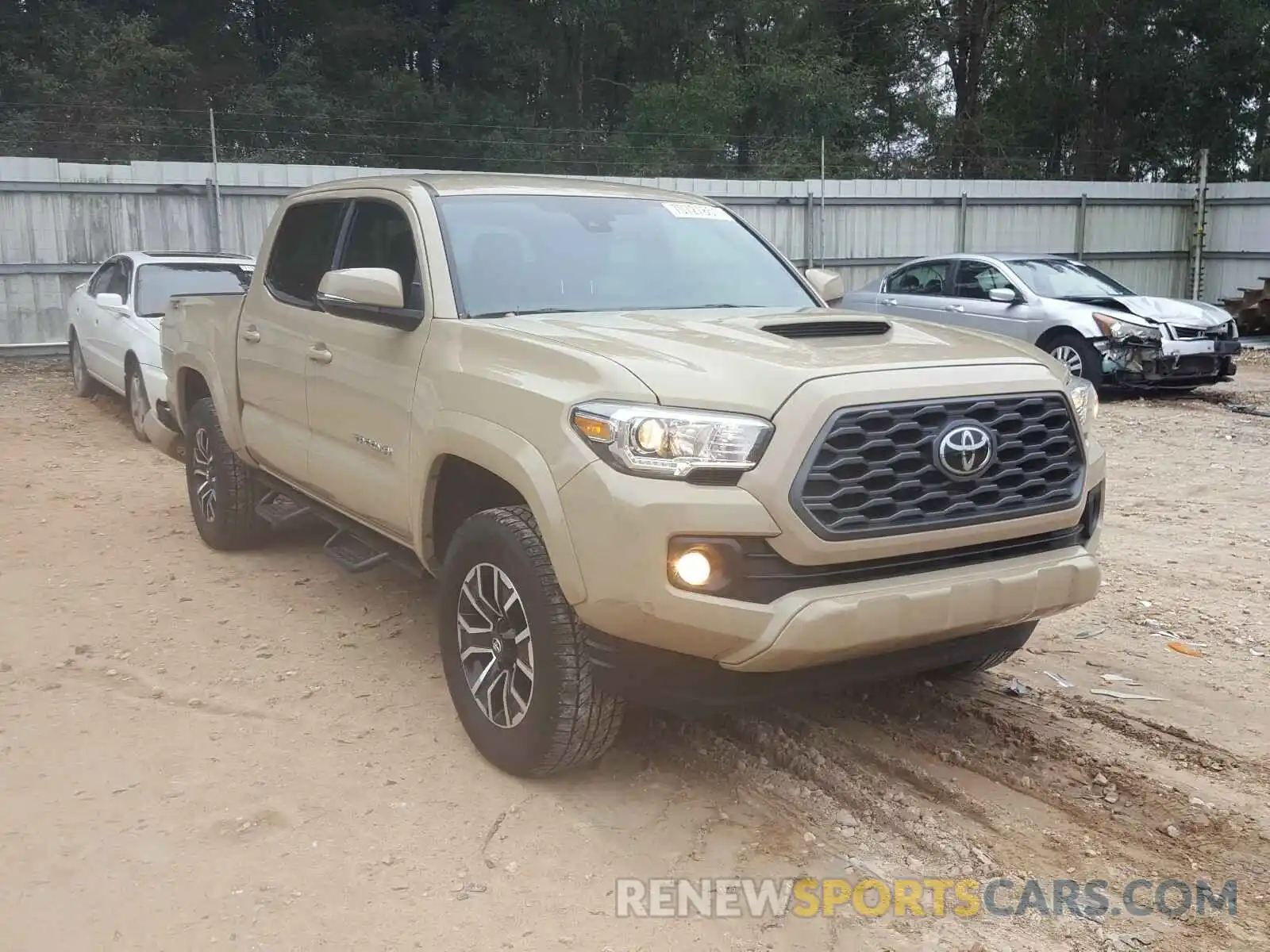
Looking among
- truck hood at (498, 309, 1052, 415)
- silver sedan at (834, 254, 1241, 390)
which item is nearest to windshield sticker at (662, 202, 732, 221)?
truck hood at (498, 309, 1052, 415)

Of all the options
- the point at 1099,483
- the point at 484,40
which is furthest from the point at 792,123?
the point at 1099,483

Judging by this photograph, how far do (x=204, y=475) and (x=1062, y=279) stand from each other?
939 centimetres

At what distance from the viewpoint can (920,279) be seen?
1348 centimetres

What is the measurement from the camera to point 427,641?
5145 mm

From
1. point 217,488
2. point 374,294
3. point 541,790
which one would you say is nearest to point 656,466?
point 541,790

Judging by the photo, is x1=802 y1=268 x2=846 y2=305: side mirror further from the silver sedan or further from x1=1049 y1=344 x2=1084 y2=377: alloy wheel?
x1=1049 y1=344 x2=1084 y2=377: alloy wheel

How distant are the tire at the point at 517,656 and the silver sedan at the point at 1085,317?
7826 millimetres

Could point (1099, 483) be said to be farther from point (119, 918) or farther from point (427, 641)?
point (119, 918)

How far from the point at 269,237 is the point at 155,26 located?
22.3 meters

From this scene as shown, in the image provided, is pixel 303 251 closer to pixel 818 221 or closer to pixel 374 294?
pixel 374 294

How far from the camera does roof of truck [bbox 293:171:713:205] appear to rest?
15.2 ft

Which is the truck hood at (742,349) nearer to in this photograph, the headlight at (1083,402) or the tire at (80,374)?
the headlight at (1083,402)

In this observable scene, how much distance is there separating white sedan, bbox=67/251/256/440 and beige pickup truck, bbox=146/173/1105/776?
18.2ft

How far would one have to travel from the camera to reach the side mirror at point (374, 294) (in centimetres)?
403
